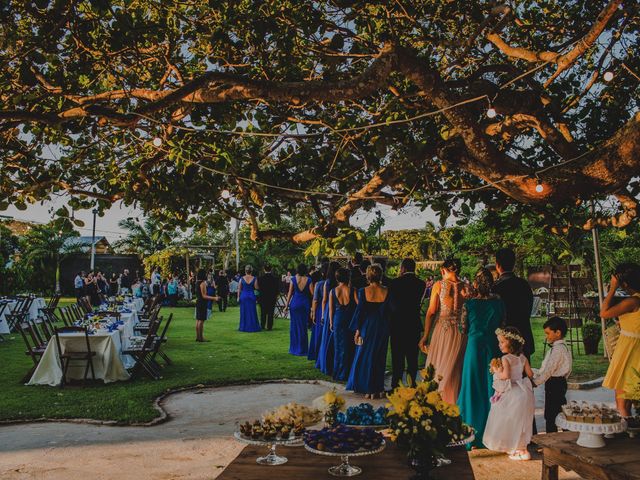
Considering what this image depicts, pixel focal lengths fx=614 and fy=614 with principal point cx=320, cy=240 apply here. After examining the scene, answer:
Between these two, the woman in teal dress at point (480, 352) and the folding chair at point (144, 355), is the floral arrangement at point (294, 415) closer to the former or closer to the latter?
the woman in teal dress at point (480, 352)

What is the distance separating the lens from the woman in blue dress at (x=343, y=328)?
31.3ft

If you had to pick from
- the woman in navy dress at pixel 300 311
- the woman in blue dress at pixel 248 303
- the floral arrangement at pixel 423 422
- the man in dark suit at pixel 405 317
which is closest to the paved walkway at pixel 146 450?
the man in dark suit at pixel 405 317

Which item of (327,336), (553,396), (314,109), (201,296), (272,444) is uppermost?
(314,109)

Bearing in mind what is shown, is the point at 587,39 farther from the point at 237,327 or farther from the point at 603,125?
the point at 237,327

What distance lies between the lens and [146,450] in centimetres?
580

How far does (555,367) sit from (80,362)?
7.15 metres

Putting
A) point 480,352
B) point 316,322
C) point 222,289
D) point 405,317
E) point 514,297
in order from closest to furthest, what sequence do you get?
point 480,352, point 514,297, point 405,317, point 316,322, point 222,289

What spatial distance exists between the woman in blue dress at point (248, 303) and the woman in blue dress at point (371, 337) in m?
8.41

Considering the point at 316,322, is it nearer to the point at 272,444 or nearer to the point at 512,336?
the point at 512,336

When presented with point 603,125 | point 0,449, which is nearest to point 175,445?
point 0,449

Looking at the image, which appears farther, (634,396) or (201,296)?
(201,296)

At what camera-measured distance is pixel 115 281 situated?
33.2 metres

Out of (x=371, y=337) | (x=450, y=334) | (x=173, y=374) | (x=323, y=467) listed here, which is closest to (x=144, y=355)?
(x=173, y=374)

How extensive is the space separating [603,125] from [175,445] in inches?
254
